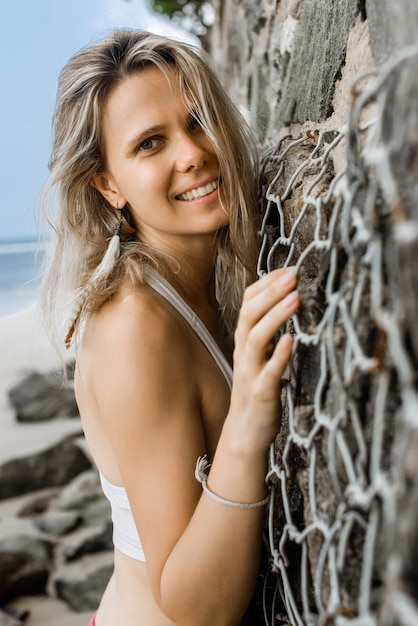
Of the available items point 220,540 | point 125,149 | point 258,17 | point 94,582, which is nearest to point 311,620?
point 220,540

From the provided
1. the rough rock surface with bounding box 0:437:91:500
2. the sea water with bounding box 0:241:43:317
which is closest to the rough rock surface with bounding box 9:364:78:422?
the rough rock surface with bounding box 0:437:91:500

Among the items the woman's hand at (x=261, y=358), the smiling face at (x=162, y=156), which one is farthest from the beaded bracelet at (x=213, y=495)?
the smiling face at (x=162, y=156)

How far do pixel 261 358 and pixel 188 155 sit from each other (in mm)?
688

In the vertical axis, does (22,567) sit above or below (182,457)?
below

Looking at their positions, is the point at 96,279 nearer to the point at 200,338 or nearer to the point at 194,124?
the point at 200,338

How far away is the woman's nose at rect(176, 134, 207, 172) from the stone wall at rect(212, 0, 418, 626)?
8.3 inches

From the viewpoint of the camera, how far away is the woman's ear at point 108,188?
158 centimetres

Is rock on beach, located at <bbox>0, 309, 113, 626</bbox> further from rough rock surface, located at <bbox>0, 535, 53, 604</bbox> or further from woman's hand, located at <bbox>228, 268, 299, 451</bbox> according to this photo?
woman's hand, located at <bbox>228, 268, 299, 451</bbox>

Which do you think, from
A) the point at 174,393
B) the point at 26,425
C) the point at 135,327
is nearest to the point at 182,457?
the point at 174,393

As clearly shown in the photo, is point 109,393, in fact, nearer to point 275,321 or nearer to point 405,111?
point 275,321

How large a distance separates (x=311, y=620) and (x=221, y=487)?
26 cm

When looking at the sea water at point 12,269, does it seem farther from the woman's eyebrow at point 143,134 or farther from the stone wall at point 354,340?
the stone wall at point 354,340

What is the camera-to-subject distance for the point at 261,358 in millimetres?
861

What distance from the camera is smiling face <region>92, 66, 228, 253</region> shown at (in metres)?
1.40
